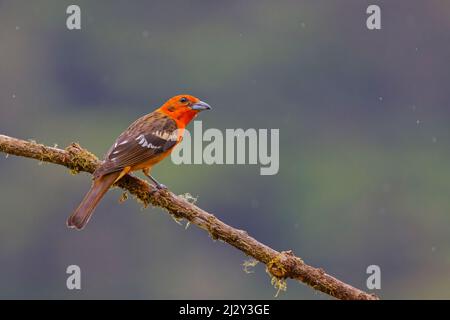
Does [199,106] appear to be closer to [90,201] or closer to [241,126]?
[90,201]

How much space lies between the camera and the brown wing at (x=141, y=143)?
28.9 ft

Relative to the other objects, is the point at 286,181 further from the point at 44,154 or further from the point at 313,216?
the point at 44,154

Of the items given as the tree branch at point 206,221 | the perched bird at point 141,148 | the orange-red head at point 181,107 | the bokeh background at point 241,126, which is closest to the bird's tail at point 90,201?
the perched bird at point 141,148

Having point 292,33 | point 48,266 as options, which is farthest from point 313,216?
point 292,33

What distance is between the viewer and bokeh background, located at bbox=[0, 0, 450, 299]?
Result: 215 ft

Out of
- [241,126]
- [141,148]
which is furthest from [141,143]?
[241,126]

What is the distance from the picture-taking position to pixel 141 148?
30.5 ft

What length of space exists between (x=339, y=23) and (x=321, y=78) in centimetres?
1071

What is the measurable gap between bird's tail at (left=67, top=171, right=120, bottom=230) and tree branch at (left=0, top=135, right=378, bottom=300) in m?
0.12

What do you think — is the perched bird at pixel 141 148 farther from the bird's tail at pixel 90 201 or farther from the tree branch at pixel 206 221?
the tree branch at pixel 206 221

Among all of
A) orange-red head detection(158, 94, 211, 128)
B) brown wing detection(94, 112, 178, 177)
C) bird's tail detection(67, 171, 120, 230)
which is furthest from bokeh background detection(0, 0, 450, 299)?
bird's tail detection(67, 171, 120, 230)

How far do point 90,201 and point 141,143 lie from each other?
87 centimetres

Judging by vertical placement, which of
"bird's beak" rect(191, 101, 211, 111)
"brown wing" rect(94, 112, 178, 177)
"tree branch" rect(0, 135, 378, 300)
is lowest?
"tree branch" rect(0, 135, 378, 300)

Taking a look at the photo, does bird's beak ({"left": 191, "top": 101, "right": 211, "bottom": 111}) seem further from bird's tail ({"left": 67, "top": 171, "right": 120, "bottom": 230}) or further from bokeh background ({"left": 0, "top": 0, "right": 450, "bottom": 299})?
→ bokeh background ({"left": 0, "top": 0, "right": 450, "bottom": 299})
